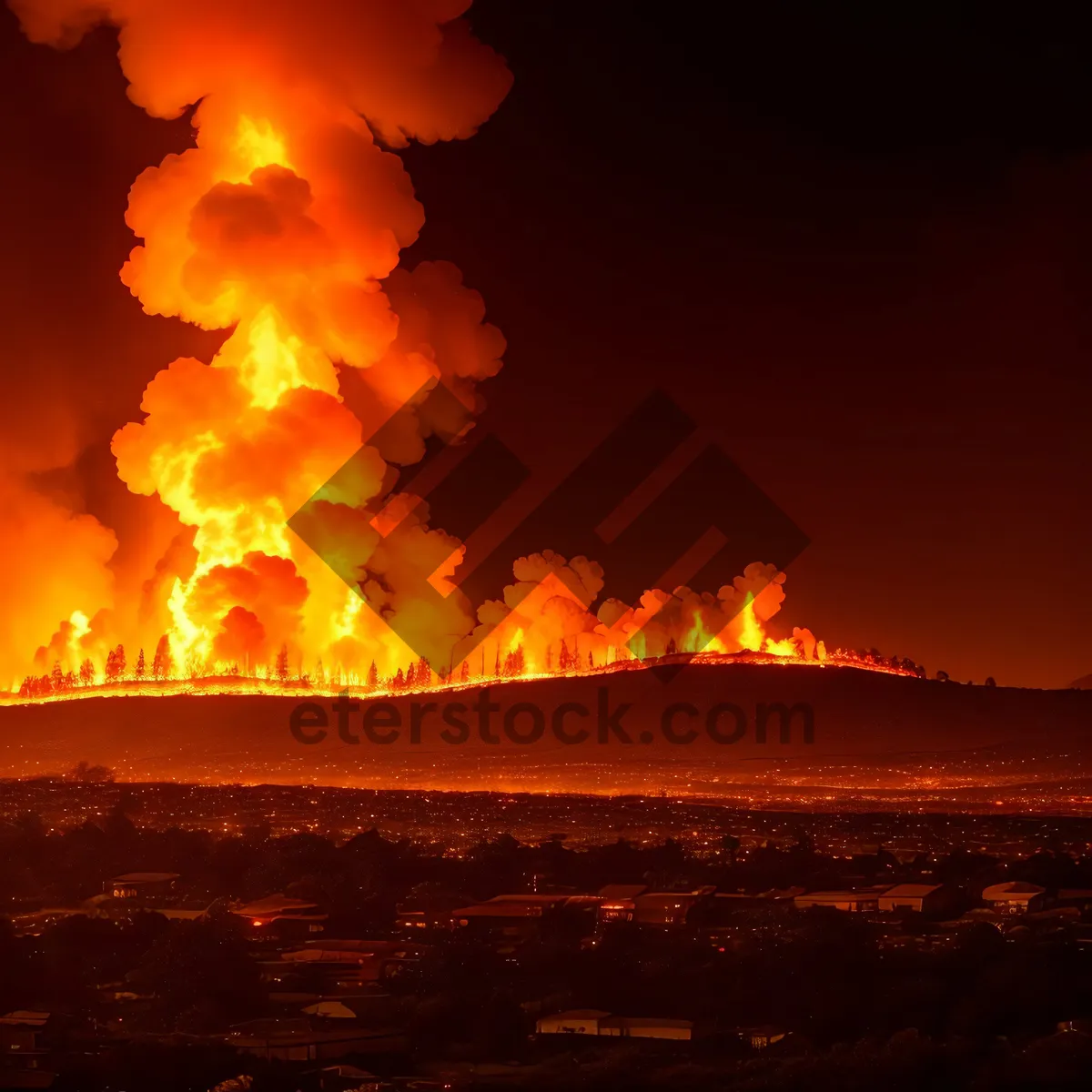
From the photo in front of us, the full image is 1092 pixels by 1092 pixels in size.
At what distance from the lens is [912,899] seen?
36469 millimetres

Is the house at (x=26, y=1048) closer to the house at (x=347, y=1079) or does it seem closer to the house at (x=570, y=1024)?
the house at (x=347, y=1079)

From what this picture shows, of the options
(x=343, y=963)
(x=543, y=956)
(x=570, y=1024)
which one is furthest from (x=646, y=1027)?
(x=343, y=963)

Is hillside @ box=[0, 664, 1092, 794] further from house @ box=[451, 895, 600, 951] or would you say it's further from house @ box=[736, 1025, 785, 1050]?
house @ box=[736, 1025, 785, 1050]

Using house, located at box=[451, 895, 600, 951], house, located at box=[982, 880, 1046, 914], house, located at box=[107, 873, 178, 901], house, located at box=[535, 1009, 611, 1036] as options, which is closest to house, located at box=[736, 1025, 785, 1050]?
house, located at box=[535, 1009, 611, 1036]

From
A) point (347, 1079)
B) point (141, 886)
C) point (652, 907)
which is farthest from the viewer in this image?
point (141, 886)

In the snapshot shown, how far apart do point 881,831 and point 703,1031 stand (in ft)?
70.7

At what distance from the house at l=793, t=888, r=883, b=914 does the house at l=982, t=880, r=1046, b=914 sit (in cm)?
206

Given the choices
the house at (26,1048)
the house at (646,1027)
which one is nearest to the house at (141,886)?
the house at (26,1048)

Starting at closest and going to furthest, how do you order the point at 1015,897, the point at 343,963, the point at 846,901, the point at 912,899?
the point at 343,963
the point at 1015,897
the point at 912,899
the point at 846,901

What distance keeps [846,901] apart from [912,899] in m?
1.19

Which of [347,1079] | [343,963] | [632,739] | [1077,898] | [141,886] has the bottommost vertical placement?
[347,1079]

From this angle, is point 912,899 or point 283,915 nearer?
point 283,915

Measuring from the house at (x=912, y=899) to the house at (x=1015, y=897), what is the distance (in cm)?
89

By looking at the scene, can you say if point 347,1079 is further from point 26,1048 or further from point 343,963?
point 343,963
